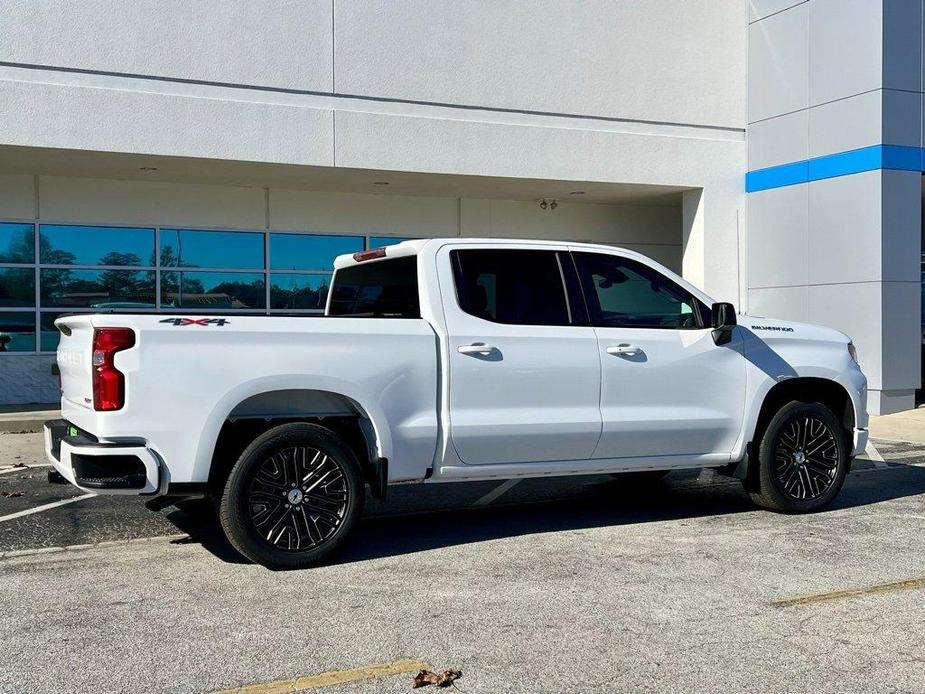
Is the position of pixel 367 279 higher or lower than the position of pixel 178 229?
lower

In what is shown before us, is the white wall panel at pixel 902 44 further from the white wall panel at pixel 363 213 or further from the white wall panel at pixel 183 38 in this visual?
the white wall panel at pixel 183 38

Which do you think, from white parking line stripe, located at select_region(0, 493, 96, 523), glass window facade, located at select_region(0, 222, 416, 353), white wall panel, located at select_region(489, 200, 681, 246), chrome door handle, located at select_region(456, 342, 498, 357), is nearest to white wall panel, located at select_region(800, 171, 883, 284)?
white wall panel, located at select_region(489, 200, 681, 246)

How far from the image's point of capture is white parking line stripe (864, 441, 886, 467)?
10906mm

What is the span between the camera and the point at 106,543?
7027 mm

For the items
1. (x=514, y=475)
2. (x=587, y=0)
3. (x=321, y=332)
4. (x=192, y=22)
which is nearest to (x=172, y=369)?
(x=321, y=332)

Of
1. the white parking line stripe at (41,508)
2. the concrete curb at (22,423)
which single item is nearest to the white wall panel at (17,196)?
the concrete curb at (22,423)

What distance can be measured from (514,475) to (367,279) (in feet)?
5.98

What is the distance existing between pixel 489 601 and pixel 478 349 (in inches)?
68.9

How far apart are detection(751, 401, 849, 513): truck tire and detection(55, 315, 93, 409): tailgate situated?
4.73 metres

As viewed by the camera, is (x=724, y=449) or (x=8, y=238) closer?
(x=724, y=449)

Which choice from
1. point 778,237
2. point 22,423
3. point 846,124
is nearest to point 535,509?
point 22,423

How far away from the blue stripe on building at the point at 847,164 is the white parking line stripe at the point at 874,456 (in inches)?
212

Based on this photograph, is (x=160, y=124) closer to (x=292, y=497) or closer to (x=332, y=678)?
(x=292, y=497)

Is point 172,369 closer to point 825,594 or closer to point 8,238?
point 825,594
